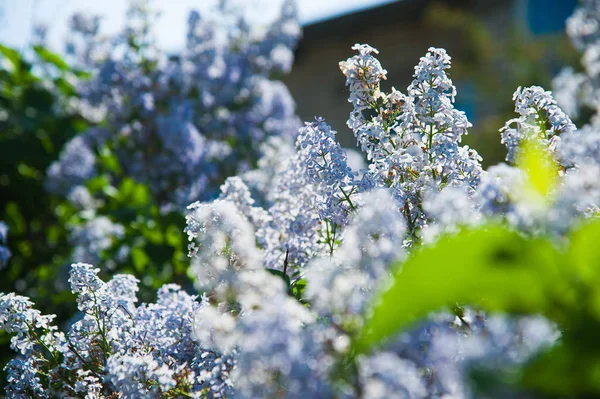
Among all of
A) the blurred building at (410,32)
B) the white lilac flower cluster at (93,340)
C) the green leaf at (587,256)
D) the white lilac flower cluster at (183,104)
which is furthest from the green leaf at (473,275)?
the blurred building at (410,32)

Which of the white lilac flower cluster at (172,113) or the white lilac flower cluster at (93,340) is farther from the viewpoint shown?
the white lilac flower cluster at (172,113)

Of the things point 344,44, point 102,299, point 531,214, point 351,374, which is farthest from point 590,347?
point 344,44

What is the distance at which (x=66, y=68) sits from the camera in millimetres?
5348

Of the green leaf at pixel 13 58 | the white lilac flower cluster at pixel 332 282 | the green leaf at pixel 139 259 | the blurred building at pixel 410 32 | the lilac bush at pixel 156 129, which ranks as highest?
the blurred building at pixel 410 32

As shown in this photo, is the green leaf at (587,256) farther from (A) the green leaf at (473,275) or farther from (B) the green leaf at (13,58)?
A: (B) the green leaf at (13,58)

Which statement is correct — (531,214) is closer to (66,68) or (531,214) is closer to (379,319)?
(379,319)

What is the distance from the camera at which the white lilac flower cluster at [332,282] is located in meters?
0.84

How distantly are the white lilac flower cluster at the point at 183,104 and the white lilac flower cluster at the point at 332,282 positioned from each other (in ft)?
7.78

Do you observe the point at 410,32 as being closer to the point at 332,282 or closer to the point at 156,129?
the point at 156,129

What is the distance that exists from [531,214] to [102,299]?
3.74ft

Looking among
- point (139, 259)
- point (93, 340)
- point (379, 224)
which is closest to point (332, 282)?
point (379, 224)

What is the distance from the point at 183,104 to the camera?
448 cm

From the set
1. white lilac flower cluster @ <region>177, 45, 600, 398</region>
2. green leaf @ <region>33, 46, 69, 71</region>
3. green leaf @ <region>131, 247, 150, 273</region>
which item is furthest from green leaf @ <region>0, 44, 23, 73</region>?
white lilac flower cluster @ <region>177, 45, 600, 398</region>

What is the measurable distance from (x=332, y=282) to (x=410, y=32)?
10.7 metres
